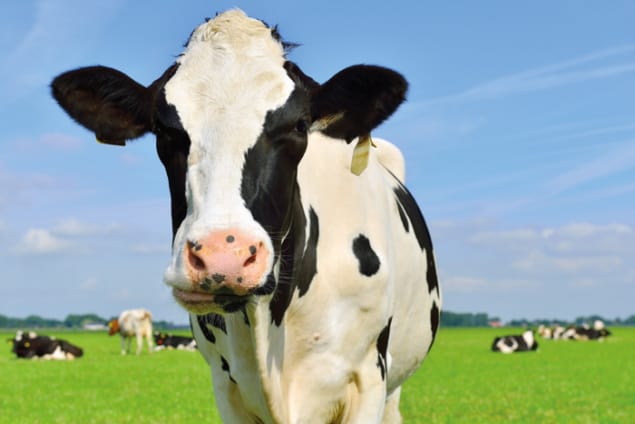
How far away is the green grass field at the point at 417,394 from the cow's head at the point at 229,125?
915 centimetres

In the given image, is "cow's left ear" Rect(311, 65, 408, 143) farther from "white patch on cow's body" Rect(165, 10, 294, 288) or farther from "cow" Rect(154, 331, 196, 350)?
"cow" Rect(154, 331, 196, 350)

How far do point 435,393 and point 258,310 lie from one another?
46.6ft

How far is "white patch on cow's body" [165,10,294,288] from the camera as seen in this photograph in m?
3.51

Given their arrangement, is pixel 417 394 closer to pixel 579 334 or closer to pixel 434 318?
pixel 434 318

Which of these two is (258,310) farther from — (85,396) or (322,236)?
(85,396)

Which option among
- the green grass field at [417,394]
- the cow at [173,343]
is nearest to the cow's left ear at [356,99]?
the green grass field at [417,394]

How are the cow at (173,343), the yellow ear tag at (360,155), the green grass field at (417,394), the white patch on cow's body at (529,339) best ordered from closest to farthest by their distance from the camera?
the yellow ear tag at (360,155) < the green grass field at (417,394) < the white patch on cow's body at (529,339) < the cow at (173,343)

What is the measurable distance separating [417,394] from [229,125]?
586 inches

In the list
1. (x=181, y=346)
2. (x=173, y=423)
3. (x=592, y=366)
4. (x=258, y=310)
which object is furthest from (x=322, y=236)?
(x=181, y=346)

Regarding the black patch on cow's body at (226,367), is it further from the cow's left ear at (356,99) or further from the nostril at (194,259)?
the nostril at (194,259)

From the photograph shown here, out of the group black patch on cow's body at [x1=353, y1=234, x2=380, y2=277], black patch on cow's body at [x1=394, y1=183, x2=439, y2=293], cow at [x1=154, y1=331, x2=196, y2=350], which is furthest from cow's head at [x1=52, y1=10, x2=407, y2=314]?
cow at [x1=154, y1=331, x2=196, y2=350]

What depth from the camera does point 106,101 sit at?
176 inches

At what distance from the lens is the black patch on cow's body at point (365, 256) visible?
496 centimetres

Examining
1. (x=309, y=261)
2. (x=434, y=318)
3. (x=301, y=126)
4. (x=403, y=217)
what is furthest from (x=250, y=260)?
(x=434, y=318)
